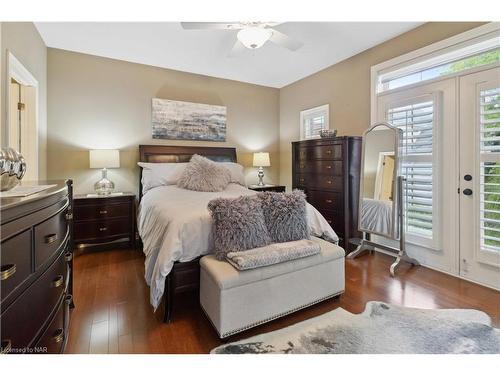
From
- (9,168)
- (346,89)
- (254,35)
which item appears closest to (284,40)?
(254,35)

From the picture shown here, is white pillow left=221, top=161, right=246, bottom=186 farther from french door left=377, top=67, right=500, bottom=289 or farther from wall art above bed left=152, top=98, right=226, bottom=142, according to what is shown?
french door left=377, top=67, right=500, bottom=289

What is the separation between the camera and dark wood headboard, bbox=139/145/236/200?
393 centimetres

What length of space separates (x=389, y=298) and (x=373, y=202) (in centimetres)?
126

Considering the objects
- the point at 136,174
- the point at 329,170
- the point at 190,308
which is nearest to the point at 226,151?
the point at 136,174

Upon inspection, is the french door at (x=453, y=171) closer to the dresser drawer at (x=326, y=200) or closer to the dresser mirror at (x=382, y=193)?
the dresser mirror at (x=382, y=193)

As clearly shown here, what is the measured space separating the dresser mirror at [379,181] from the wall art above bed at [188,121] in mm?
2517

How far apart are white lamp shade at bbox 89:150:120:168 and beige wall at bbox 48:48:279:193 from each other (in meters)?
0.36

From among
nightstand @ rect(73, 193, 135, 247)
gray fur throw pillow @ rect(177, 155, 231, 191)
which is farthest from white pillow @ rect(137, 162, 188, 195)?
nightstand @ rect(73, 193, 135, 247)

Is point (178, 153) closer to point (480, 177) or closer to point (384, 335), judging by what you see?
point (384, 335)

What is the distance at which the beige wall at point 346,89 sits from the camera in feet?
9.42

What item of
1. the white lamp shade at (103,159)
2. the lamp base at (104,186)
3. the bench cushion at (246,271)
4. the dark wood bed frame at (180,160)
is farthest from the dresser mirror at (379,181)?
the lamp base at (104,186)

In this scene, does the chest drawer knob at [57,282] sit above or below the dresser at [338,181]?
below

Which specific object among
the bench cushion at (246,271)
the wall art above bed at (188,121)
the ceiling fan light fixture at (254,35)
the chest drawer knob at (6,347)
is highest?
the ceiling fan light fixture at (254,35)

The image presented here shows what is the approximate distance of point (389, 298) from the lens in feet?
7.38
